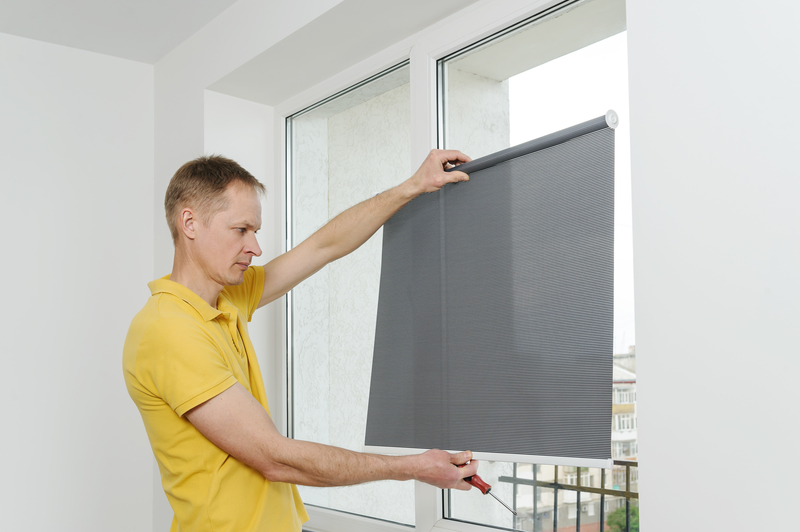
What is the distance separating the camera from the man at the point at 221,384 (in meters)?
1.30

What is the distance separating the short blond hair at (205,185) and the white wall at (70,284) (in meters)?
1.18

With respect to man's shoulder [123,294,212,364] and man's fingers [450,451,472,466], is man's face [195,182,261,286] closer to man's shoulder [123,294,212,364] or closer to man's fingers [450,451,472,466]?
man's shoulder [123,294,212,364]

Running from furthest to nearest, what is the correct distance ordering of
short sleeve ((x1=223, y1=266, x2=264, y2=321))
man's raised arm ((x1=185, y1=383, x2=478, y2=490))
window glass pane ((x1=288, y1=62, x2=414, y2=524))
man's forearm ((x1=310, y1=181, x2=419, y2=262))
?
window glass pane ((x1=288, y1=62, x2=414, y2=524)) < short sleeve ((x1=223, y1=266, x2=264, y2=321)) < man's forearm ((x1=310, y1=181, x2=419, y2=262)) < man's raised arm ((x1=185, y1=383, x2=478, y2=490))

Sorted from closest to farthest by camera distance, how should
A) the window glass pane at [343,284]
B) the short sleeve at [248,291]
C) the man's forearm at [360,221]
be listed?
the man's forearm at [360,221]
the short sleeve at [248,291]
the window glass pane at [343,284]

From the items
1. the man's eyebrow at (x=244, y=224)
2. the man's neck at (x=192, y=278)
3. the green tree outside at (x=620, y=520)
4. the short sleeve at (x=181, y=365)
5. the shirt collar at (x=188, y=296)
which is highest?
the man's eyebrow at (x=244, y=224)

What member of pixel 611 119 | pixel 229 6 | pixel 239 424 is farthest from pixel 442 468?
pixel 229 6

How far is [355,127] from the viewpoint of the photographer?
2227 mm

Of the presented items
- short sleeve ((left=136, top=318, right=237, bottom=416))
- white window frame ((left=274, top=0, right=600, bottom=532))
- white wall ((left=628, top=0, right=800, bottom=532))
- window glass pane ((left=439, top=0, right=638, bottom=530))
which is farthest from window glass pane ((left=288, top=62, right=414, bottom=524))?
white wall ((left=628, top=0, right=800, bottom=532))

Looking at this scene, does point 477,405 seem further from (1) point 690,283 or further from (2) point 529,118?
(2) point 529,118

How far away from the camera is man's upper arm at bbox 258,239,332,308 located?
1799 mm

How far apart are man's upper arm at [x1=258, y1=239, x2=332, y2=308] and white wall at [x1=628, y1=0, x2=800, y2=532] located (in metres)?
0.93

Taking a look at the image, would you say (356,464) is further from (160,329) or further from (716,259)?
(716,259)

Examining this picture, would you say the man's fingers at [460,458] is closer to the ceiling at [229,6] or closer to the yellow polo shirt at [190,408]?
the yellow polo shirt at [190,408]

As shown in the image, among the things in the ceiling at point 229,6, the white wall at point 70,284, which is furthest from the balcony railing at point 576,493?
the white wall at point 70,284
